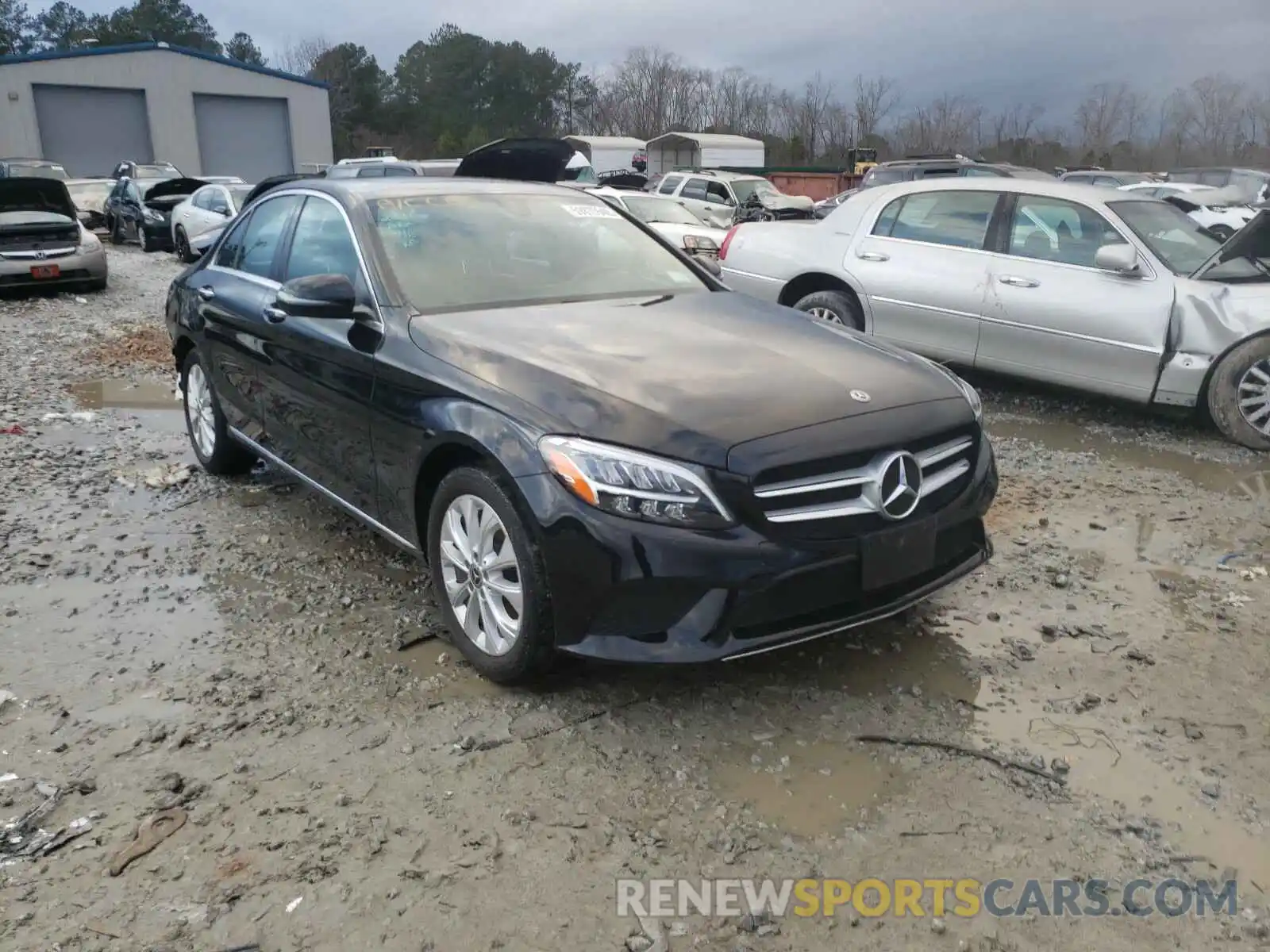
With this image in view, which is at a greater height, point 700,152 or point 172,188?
point 700,152

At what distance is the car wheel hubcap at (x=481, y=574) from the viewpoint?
326cm

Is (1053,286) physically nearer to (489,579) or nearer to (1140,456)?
(1140,456)

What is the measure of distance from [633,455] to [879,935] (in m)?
1.40

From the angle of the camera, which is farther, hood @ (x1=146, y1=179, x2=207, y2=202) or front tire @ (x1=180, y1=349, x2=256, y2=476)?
hood @ (x1=146, y1=179, x2=207, y2=202)

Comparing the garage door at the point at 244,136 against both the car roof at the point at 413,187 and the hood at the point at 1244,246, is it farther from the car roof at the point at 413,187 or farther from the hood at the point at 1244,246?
the hood at the point at 1244,246

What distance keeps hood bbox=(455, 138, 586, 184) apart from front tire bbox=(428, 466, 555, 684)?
5.63m

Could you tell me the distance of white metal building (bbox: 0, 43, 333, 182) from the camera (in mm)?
35750

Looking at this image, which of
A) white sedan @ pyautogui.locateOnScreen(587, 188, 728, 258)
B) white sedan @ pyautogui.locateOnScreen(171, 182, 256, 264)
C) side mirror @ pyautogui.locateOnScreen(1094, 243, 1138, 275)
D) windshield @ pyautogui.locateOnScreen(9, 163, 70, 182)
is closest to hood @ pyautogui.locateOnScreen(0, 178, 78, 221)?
white sedan @ pyautogui.locateOnScreen(171, 182, 256, 264)

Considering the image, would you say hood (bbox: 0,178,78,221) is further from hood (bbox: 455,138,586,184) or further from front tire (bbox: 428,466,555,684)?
front tire (bbox: 428,466,555,684)

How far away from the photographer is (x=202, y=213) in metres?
17.2

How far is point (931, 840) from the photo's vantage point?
2.67 metres

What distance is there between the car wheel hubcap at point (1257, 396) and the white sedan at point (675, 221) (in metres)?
8.09

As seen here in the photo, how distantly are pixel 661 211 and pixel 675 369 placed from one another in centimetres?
1287
